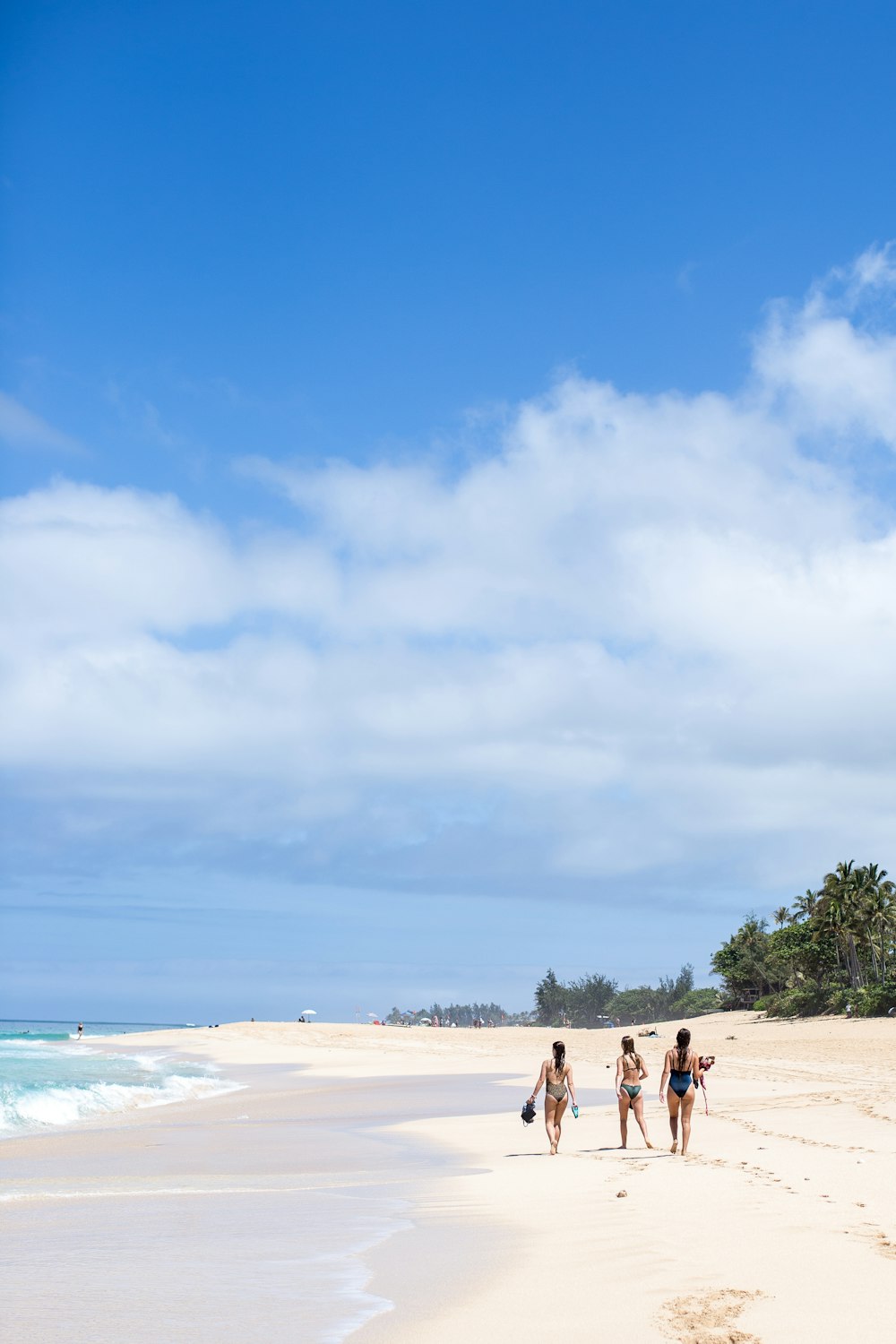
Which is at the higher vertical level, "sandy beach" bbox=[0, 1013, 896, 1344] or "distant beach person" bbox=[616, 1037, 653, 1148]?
"distant beach person" bbox=[616, 1037, 653, 1148]

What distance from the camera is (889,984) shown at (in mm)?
53188

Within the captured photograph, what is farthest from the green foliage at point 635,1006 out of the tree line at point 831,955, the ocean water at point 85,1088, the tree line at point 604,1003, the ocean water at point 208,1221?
the ocean water at point 208,1221

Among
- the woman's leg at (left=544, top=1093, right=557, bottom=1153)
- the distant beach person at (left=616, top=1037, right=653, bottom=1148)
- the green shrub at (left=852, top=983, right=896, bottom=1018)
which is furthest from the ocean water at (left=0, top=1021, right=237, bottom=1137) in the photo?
the green shrub at (left=852, top=983, right=896, bottom=1018)

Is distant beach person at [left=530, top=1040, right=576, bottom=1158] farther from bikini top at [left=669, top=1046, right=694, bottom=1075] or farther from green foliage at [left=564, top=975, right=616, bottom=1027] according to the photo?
green foliage at [left=564, top=975, right=616, bottom=1027]

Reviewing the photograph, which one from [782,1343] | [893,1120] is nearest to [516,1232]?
[782,1343]

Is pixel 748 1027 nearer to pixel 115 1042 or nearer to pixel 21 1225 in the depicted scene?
pixel 115 1042

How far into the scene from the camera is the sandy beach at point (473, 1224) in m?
7.00

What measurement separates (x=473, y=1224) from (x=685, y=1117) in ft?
16.7

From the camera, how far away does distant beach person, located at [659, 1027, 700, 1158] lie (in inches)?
576

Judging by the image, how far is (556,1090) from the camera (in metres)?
15.8

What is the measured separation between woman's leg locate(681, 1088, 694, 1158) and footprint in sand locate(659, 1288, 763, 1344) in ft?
24.1

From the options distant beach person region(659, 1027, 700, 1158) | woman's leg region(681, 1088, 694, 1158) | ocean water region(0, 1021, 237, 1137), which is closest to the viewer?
woman's leg region(681, 1088, 694, 1158)

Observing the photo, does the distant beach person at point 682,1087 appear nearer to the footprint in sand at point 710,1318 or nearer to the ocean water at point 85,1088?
the footprint in sand at point 710,1318

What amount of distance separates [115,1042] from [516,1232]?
256ft
